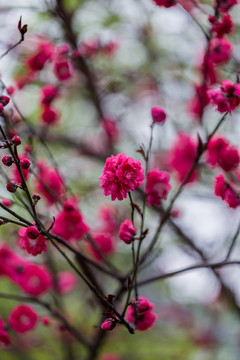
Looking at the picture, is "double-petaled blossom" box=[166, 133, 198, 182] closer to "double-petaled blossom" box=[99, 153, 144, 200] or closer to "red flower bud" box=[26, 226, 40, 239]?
"double-petaled blossom" box=[99, 153, 144, 200]

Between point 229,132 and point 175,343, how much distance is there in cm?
186

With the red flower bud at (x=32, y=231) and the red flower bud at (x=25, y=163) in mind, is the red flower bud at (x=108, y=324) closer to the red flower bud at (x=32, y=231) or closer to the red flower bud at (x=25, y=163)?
the red flower bud at (x=32, y=231)

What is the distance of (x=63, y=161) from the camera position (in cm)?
382

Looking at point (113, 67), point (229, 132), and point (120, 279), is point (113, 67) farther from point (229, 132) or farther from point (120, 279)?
point (120, 279)

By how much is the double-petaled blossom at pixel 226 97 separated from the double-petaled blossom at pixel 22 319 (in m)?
1.29

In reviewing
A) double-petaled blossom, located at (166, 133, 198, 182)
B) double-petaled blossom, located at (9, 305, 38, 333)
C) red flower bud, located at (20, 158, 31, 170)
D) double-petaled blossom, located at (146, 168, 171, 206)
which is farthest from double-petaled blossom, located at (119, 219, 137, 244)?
double-petaled blossom, located at (166, 133, 198, 182)

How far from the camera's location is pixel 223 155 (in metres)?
1.72

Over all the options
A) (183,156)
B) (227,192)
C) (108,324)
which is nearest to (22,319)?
(108,324)

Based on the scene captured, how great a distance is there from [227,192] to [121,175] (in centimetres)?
53

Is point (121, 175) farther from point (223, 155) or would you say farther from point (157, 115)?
point (223, 155)

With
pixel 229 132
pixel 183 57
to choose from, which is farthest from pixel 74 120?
pixel 229 132

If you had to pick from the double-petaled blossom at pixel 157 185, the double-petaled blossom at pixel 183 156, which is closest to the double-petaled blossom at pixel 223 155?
the double-petaled blossom at pixel 157 185

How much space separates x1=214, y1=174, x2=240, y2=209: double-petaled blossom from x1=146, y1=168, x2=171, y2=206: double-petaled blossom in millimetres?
197

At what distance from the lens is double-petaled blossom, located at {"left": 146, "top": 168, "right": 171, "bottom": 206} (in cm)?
160
